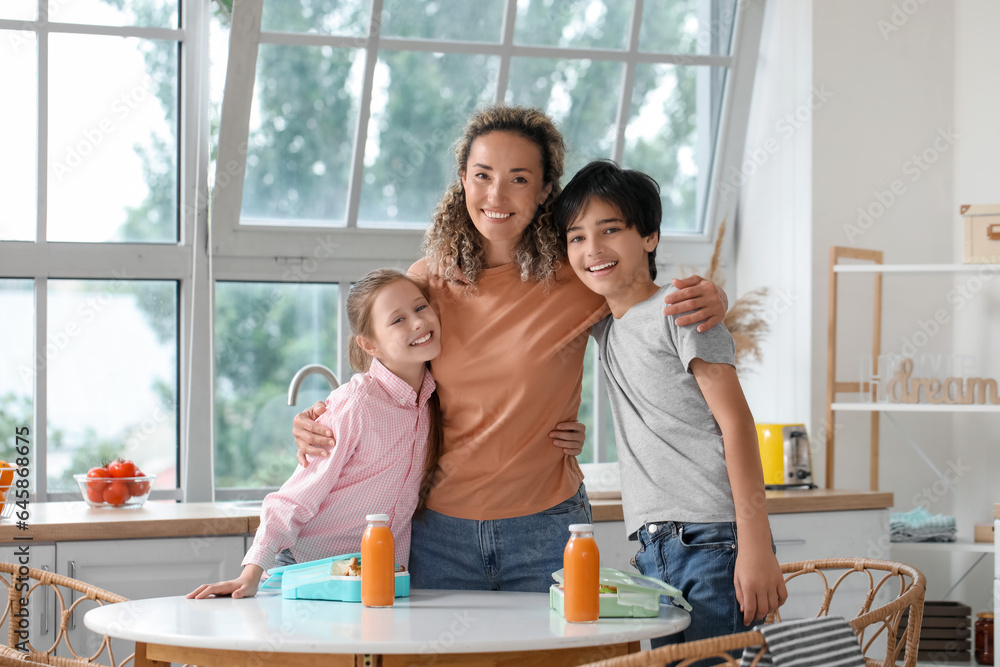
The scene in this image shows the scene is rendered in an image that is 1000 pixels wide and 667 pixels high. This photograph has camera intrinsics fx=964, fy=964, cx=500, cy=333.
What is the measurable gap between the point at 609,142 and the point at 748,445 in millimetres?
2084

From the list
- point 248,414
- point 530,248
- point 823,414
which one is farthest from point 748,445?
point 248,414

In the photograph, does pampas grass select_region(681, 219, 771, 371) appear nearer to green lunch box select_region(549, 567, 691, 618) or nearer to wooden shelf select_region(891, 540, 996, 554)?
wooden shelf select_region(891, 540, 996, 554)

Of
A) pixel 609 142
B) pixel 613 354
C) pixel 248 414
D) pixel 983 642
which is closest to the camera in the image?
pixel 613 354

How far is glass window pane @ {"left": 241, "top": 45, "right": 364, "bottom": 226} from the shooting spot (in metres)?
3.05

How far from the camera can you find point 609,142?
11.2ft

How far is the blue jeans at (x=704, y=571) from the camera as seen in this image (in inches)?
59.2

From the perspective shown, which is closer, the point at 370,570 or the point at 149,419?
the point at 370,570

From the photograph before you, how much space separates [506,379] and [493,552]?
1.00 ft

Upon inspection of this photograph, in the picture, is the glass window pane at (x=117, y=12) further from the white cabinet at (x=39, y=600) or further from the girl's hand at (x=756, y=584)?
the girl's hand at (x=756, y=584)

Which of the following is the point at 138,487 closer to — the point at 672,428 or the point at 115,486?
the point at 115,486

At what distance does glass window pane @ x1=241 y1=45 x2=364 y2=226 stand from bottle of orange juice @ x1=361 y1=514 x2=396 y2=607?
72.4 inches

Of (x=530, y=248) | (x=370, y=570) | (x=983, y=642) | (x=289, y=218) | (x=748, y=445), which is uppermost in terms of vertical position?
(x=289, y=218)

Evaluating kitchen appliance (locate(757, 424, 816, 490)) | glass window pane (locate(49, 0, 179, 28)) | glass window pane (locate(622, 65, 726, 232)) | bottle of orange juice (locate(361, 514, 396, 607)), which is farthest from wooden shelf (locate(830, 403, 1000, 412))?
glass window pane (locate(49, 0, 179, 28))

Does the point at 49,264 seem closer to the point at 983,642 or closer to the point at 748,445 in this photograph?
the point at 748,445
